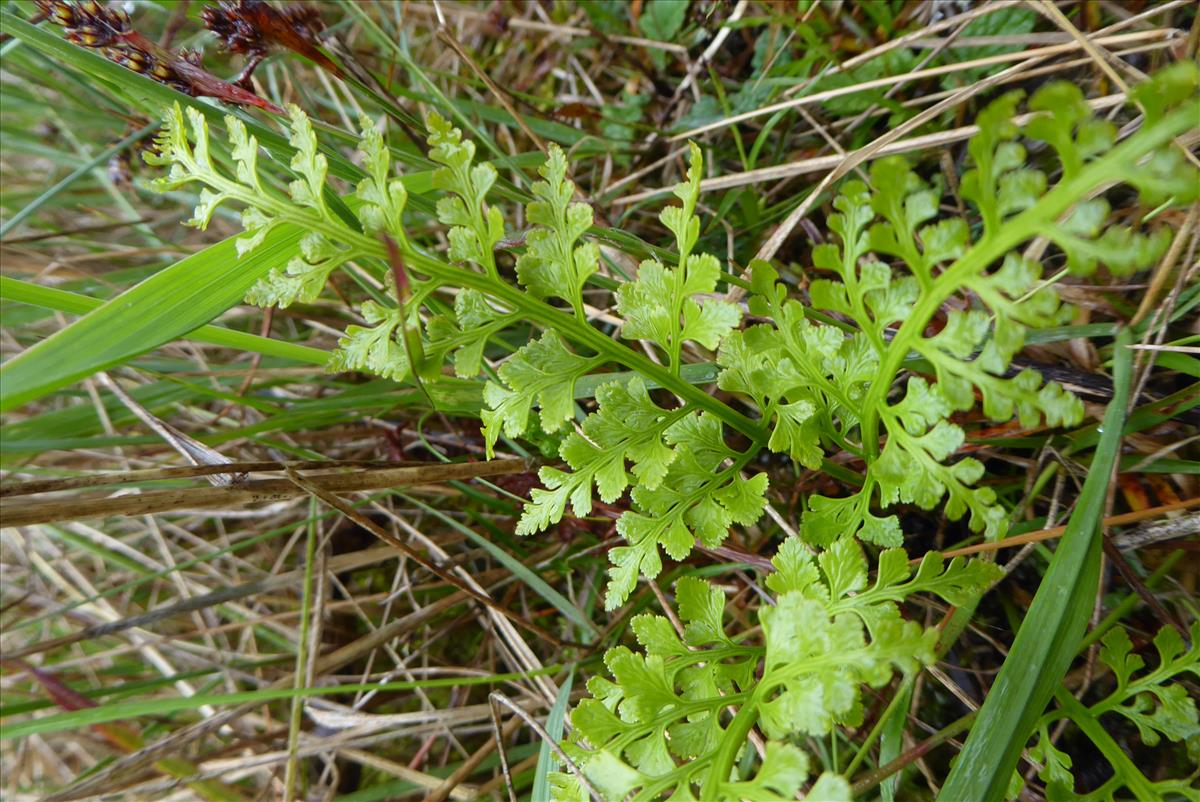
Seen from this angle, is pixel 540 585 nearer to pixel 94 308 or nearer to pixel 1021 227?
pixel 94 308

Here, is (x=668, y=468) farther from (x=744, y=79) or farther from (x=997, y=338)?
(x=744, y=79)

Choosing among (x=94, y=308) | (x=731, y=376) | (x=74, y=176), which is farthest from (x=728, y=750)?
(x=74, y=176)

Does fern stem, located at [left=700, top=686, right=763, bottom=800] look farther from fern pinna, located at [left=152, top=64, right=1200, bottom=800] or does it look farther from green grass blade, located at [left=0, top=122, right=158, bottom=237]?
green grass blade, located at [left=0, top=122, right=158, bottom=237]

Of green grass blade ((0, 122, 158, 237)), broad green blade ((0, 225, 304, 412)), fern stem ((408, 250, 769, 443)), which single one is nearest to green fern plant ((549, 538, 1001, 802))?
fern stem ((408, 250, 769, 443))

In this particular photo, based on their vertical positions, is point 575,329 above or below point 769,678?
above

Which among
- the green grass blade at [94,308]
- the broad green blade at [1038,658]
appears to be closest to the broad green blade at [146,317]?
the green grass blade at [94,308]
